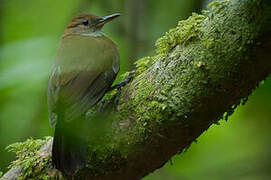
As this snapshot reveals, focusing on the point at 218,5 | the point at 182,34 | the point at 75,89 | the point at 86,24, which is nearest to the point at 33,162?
the point at 75,89

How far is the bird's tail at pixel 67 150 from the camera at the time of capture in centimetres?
265

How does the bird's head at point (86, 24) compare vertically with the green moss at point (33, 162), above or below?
above

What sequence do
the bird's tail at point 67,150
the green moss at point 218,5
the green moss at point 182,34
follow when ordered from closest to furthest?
the green moss at point 218,5 < the green moss at point 182,34 < the bird's tail at point 67,150

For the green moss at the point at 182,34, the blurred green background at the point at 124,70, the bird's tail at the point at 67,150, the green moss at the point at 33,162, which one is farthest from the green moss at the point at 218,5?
the blurred green background at the point at 124,70

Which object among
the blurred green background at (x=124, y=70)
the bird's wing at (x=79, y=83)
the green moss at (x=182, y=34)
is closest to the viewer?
the green moss at (x=182, y=34)

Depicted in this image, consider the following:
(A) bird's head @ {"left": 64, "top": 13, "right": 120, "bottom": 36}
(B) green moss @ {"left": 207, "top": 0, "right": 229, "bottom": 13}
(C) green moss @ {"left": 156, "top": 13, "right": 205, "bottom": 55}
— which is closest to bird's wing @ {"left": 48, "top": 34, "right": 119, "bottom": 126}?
(C) green moss @ {"left": 156, "top": 13, "right": 205, "bottom": 55}

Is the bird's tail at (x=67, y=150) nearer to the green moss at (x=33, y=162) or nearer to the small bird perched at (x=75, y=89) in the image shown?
the small bird perched at (x=75, y=89)

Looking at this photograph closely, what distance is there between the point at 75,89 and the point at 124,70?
1548 mm

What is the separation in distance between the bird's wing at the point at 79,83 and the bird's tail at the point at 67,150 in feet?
0.35

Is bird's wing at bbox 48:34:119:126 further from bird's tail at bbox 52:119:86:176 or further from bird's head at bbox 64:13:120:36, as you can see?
bird's head at bbox 64:13:120:36

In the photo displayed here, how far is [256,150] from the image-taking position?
4.94 m

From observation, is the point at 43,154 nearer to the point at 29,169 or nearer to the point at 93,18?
the point at 29,169

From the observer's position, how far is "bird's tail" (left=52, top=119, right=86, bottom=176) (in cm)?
265

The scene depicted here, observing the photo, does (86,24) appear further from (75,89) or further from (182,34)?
(182,34)
